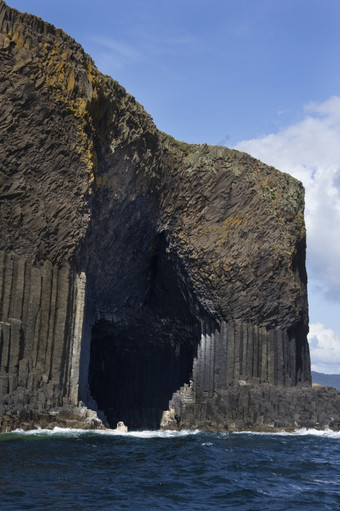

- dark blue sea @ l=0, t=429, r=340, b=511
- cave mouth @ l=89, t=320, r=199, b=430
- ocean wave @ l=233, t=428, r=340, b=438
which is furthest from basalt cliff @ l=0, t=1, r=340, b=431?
dark blue sea @ l=0, t=429, r=340, b=511

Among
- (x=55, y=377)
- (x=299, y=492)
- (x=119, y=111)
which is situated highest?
(x=119, y=111)

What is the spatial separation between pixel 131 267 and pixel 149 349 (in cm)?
1104

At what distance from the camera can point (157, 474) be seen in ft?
67.8

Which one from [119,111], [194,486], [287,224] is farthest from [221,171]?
[194,486]

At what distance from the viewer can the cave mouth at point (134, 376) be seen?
52.4 m

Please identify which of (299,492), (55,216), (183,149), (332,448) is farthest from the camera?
(183,149)

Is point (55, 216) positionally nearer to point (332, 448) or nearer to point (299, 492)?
point (332, 448)

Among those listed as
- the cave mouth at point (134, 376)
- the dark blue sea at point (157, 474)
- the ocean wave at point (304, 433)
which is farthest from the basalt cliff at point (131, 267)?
the dark blue sea at point (157, 474)

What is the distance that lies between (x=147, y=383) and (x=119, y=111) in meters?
24.5

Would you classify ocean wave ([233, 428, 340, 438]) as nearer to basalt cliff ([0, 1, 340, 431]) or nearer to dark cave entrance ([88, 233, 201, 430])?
basalt cliff ([0, 1, 340, 431])

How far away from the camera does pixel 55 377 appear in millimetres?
34031

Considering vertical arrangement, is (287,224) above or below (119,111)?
below

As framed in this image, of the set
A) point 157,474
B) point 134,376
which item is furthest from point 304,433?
point 157,474

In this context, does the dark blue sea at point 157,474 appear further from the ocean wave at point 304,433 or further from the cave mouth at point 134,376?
the cave mouth at point 134,376
